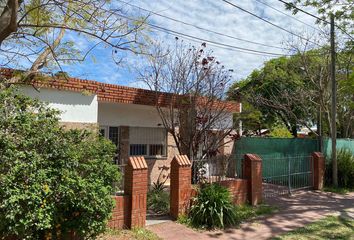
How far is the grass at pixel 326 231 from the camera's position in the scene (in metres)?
7.61

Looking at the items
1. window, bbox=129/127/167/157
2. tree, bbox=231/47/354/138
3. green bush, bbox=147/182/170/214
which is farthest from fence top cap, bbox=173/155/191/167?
tree, bbox=231/47/354/138

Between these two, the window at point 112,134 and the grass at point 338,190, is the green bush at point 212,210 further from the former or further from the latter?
the grass at point 338,190

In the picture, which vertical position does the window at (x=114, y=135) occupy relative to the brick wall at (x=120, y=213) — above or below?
above

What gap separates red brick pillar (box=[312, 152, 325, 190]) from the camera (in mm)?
13641

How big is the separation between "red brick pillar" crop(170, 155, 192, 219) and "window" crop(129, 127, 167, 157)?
18.0 ft

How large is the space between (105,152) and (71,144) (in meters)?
0.63

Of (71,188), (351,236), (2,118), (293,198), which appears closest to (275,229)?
(351,236)

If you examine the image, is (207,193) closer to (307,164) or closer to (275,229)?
(275,229)

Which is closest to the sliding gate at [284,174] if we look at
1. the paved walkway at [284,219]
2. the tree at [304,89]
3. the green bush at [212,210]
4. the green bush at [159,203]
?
the paved walkway at [284,219]

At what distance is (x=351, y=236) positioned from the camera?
771 cm

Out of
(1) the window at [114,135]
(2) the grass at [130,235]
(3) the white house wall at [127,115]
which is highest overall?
(3) the white house wall at [127,115]

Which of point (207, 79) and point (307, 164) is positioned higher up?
point (207, 79)

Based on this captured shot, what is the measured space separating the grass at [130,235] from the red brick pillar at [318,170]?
8507 mm

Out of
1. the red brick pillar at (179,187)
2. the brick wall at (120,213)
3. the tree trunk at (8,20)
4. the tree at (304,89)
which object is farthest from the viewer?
the tree at (304,89)
